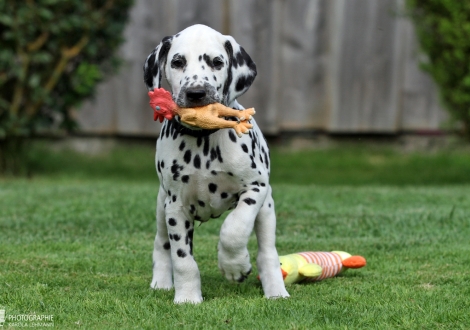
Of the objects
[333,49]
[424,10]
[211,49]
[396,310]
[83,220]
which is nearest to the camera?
[396,310]

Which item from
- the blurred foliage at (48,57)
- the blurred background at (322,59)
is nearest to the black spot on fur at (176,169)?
the blurred foliage at (48,57)

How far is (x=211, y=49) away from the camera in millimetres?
4164

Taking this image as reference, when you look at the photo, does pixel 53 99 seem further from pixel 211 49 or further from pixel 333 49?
pixel 211 49

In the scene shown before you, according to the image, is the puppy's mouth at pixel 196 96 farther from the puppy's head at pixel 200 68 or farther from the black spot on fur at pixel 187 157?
the black spot on fur at pixel 187 157

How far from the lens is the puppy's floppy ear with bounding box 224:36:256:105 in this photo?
14.1 ft

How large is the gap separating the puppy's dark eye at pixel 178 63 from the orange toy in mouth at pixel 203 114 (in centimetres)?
17

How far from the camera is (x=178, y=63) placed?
164 inches

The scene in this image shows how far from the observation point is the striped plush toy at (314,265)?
14.9 feet

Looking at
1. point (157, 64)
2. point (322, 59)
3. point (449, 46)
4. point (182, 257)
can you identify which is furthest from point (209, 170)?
point (322, 59)

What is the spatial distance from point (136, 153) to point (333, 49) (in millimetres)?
3352

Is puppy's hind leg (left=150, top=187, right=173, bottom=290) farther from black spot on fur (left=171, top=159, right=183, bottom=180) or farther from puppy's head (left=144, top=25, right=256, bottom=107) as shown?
puppy's head (left=144, top=25, right=256, bottom=107)

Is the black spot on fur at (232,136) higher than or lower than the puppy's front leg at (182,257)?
higher

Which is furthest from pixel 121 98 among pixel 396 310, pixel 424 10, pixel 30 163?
pixel 396 310

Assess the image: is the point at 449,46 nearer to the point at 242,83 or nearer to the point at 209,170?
the point at 242,83
